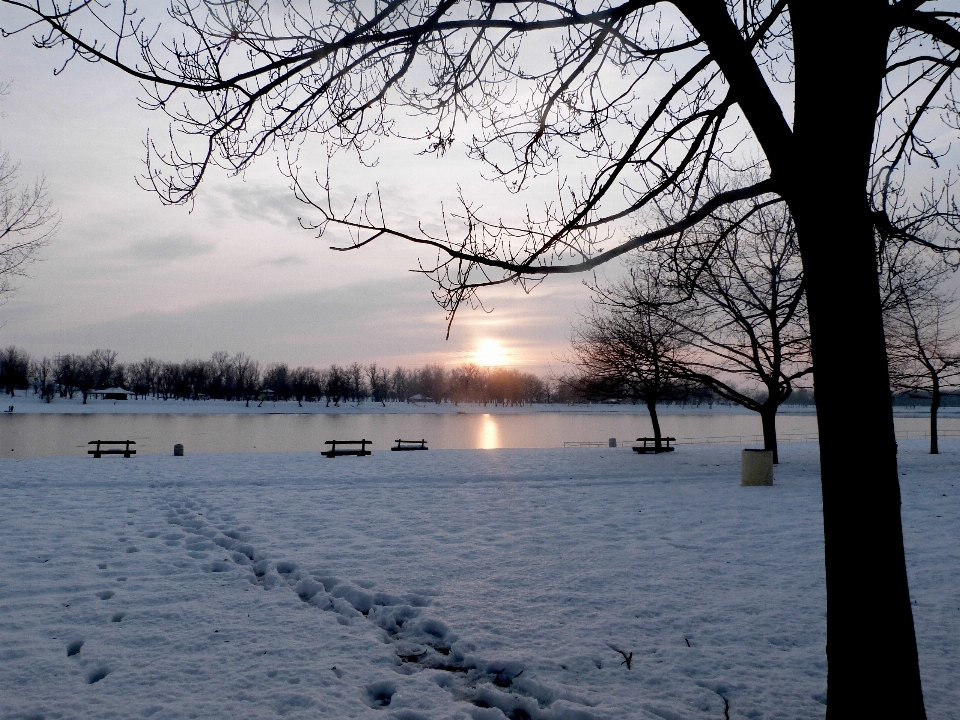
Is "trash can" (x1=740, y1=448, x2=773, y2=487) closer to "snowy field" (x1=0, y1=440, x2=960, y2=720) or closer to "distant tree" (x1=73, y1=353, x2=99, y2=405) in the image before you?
"snowy field" (x1=0, y1=440, x2=960, y2=720)

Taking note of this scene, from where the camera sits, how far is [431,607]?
5953 millimetres

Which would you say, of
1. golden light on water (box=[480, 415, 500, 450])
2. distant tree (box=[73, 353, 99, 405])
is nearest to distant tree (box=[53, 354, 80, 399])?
distant tree (box=[73, 353, 99, 405])

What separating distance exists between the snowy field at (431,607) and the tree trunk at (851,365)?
103 centimetres

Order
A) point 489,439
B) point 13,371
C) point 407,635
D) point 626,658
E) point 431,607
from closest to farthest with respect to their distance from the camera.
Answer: point 626,658 → point 407,635 → point 431,607 → point 489,439 → point 13,371

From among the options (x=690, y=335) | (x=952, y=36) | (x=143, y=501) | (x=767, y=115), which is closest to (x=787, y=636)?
(x=767, y=115)

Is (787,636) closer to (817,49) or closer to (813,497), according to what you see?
(817,49)

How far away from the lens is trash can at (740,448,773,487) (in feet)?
49.4

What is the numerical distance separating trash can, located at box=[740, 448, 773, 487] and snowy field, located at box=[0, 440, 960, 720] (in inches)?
100

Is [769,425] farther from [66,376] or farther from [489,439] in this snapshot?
[66,376]

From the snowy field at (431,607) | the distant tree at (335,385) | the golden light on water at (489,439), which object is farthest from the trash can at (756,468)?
the distant tree at (335,385)

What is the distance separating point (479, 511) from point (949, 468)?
15.8m

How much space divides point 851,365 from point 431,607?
167 inches

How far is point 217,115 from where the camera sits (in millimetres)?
4789

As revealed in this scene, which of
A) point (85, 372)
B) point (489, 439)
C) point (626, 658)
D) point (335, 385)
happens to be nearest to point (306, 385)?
point (335, 385)
